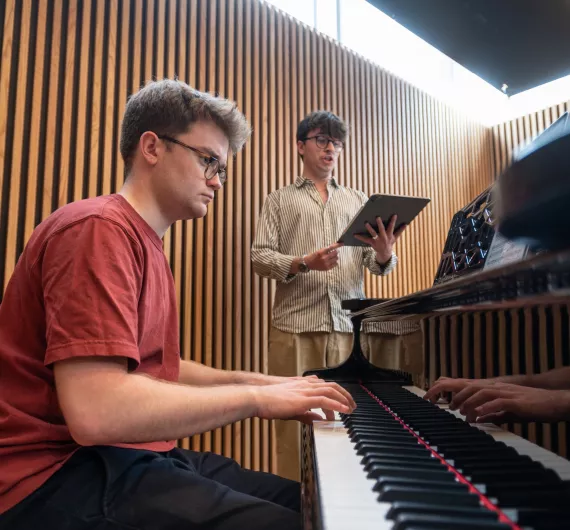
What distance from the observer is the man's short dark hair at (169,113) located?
125 cm

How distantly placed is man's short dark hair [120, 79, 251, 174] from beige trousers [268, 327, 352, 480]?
4.32ft

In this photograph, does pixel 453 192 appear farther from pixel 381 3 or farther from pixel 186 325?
pixel 186 325

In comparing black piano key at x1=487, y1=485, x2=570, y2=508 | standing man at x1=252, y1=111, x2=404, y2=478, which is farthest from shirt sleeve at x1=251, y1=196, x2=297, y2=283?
black piano key at x1=487, y1=485, x2=570, y2=508

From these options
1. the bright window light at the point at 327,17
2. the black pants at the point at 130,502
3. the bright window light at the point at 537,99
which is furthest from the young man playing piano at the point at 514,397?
the bright window light at the point at 537,99

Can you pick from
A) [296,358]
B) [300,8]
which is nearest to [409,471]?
[296,358]

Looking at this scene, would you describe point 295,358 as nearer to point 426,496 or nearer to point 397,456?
point 397,456

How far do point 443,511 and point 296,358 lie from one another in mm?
1889

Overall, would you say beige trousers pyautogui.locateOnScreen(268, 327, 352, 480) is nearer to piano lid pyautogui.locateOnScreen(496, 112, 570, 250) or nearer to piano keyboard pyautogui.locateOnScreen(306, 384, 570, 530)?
piano keyboard pyautogui.locateOnScreen(306, 384, 570, 530)

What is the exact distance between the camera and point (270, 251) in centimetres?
249

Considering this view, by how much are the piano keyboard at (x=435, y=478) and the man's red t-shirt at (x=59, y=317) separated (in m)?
0.40

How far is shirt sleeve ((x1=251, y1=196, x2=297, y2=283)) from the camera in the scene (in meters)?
2.38

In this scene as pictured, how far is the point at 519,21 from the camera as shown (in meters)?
2.59

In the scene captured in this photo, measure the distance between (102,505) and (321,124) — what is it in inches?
84.8

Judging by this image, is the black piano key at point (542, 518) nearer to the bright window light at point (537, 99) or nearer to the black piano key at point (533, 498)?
the black piano key at point (533, 498)
